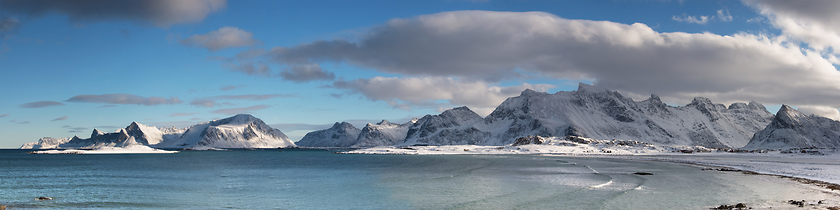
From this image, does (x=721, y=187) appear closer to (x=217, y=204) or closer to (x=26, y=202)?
(x=217, y=204)

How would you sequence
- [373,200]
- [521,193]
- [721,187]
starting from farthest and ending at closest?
[721,187], [521,193], [373,200]

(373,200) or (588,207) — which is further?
(373,200)

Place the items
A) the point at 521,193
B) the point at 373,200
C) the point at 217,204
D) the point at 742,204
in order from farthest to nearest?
the point at 521,193
the point at 373,200
the point at 217,204
the point at 742,204

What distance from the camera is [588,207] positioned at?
105 feet

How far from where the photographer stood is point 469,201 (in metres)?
36.0

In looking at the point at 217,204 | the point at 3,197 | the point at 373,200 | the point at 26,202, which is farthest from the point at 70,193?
the point at 373,200

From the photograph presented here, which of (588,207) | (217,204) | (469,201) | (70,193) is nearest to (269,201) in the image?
(217,204)

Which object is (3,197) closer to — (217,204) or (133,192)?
(133,192)

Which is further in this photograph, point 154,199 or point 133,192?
point 133,192

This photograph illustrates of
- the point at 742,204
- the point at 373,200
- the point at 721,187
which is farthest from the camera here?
the point at 721,187

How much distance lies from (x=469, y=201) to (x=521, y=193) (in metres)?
7.09

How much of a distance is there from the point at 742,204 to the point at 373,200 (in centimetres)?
2522

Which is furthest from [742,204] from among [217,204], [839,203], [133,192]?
[133,192]

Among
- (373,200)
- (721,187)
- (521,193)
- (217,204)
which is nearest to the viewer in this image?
(217,204)
